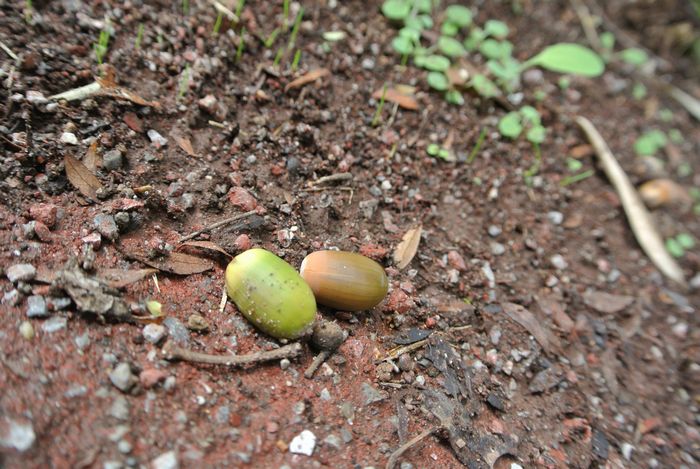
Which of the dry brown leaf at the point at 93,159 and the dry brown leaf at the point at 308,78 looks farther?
the dry brown leaf at the point at 308,78

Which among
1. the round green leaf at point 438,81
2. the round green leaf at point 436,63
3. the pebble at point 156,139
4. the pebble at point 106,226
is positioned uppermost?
the round green leaf at point 436,63

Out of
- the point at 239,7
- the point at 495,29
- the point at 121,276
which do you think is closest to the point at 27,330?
the point at 121,276

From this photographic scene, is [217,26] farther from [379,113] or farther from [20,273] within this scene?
[20,273]

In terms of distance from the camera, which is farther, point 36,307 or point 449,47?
point 449,47

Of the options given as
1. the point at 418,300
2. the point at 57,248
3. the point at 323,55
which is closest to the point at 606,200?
the point at 418,300

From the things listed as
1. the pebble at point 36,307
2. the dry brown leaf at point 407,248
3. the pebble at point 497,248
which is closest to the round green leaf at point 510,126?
the pebble at point 497,248

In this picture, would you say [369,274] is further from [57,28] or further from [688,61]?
[688,61]

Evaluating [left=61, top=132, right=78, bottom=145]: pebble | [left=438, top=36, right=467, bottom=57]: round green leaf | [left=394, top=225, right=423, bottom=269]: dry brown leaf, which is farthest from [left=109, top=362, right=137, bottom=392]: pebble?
[left=438, top=36, right=467, bottom=57]: round green leaf

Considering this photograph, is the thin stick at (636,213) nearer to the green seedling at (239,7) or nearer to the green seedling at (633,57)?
the green seedling at (633,57)
